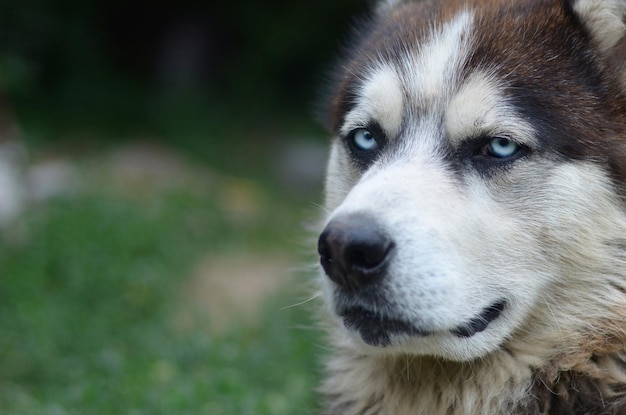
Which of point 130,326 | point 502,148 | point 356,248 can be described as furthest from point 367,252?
point 130,326

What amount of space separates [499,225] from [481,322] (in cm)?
34

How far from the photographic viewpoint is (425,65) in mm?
3275

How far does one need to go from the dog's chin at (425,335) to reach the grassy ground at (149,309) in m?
0.98

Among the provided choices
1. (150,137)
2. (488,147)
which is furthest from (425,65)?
(150,137)

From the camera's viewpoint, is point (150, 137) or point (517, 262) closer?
point (517, 262)

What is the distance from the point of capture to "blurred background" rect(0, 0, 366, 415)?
5.06 m

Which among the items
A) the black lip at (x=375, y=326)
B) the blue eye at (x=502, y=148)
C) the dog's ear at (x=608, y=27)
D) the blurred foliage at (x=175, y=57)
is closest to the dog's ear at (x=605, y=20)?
the dog's ear at (x=608, y=27)

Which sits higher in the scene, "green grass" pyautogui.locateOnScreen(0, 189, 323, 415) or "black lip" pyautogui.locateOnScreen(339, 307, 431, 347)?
"black lip" pyautogui.locateOnScreen(339, 307, 431, 347)

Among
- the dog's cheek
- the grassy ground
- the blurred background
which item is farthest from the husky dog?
the grassy ground

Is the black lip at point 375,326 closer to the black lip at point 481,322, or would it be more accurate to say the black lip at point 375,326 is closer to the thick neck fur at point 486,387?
the black lip at point 481,322

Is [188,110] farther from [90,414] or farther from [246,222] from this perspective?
[90,414]

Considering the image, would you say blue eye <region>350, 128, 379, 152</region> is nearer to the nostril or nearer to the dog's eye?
the dog's eye

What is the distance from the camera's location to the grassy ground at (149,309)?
472 centimetres

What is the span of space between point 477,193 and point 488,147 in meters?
0.18
